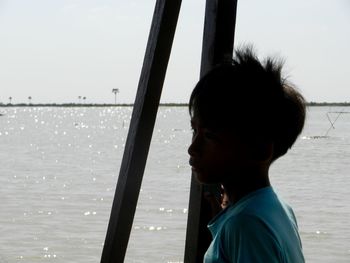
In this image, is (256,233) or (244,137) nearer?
(256,233)

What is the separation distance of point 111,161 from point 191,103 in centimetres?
4473

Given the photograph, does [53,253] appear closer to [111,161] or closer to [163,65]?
[163,65]

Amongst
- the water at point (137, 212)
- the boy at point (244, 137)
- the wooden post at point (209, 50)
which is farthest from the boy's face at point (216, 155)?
the wooden post at point (209, 50)

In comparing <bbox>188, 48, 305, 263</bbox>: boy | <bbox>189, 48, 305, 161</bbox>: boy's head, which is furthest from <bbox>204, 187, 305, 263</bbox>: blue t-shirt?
<bbox>189, 48, 305, 161</bbox>: boy's head

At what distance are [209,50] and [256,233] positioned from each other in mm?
1222

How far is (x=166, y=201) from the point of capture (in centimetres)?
2242

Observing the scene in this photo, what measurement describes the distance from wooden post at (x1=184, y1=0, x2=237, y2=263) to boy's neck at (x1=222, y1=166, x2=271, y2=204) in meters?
0.90

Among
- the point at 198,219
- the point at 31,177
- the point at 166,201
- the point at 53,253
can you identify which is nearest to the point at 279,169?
the point at 31,177

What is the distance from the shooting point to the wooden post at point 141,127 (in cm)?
280

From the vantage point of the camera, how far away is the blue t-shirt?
1657mm

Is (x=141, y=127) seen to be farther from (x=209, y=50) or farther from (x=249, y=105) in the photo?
(x=249, y=105)

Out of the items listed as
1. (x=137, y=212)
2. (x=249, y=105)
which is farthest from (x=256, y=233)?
(x=137, y=212)

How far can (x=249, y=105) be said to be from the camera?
5.85 feet

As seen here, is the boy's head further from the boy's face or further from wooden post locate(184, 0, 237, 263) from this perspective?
wooden post locate(184, 0, 237, 263)
